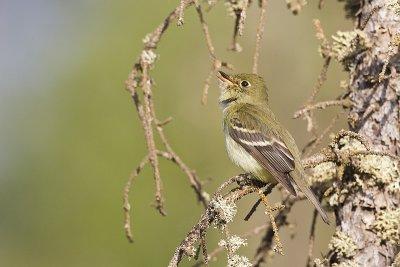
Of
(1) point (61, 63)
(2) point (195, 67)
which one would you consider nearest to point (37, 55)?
(1) point (61, 63)

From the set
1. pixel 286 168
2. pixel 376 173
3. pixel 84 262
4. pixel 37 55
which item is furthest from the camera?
pixel 37 55

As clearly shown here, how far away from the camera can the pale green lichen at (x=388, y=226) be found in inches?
217

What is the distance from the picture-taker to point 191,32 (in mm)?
14383

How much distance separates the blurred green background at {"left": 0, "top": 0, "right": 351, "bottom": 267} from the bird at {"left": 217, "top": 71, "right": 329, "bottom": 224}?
490cm

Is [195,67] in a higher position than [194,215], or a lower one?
higher

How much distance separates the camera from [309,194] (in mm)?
5984

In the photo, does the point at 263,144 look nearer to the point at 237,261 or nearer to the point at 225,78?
the point at 225,78

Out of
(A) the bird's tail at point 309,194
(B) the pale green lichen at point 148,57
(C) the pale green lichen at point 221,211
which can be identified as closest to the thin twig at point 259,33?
(B) the pale green lichen at point 148,57

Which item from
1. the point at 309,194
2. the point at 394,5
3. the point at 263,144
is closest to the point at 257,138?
the point at 263,144

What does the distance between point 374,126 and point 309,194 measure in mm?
642

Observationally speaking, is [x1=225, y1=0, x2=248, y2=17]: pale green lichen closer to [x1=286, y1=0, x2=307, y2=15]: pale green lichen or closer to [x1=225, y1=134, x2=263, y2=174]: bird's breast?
[x1=286, y1=0, x2=307, y2=15]: pale green lichen

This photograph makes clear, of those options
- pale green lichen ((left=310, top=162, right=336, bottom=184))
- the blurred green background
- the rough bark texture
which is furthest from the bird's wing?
the blurred green background

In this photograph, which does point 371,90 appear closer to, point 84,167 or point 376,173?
point 376,173

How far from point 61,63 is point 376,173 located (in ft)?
30.8
